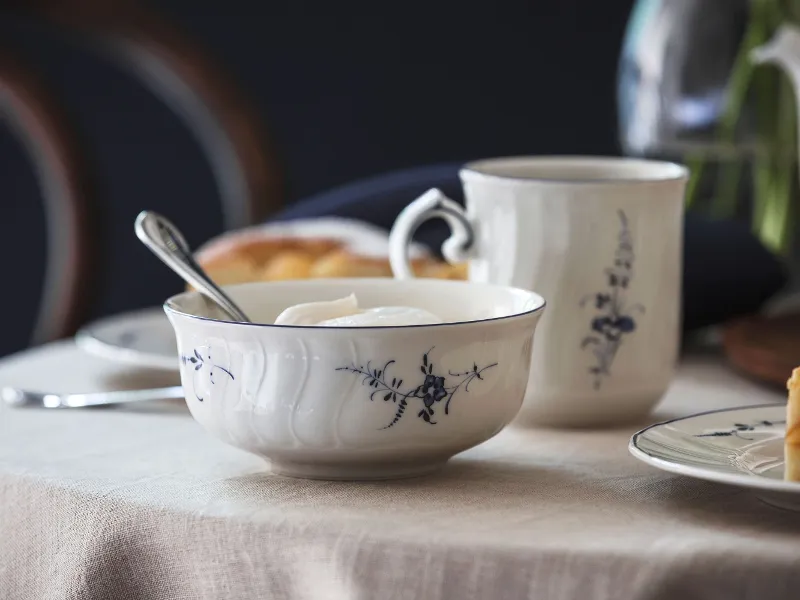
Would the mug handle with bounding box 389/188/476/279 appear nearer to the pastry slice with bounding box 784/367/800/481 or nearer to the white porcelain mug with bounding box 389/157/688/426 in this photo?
the white porcelain mug with bounding box 389/157/688/426

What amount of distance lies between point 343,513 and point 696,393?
30 centimetres

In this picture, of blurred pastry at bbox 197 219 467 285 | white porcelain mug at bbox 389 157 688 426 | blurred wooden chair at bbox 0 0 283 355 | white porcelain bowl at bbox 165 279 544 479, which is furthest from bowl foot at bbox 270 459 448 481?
blurred wooden chair at bbox 0 0 283 355

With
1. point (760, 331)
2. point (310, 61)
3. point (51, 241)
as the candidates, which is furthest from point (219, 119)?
point (760, 331)

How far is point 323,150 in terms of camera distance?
189 cm

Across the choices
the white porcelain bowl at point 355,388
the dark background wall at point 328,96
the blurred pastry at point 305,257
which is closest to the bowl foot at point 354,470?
the white porcelain bowl at point 355,388

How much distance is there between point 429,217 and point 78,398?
21 centimetres

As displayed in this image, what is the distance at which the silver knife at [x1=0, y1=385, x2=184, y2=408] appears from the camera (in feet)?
2.00

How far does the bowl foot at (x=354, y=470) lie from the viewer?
460 mm

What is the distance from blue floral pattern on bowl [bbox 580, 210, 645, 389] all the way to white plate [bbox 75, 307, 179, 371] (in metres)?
0.23

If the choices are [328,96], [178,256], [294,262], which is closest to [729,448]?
[178,256]

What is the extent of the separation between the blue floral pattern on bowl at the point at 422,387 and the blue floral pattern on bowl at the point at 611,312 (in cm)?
13

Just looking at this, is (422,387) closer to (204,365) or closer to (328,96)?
(204,365)

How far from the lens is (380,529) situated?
0.40m

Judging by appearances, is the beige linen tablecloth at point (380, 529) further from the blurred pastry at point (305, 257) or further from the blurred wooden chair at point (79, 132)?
the blurred wooden chair at point (79, 132)
